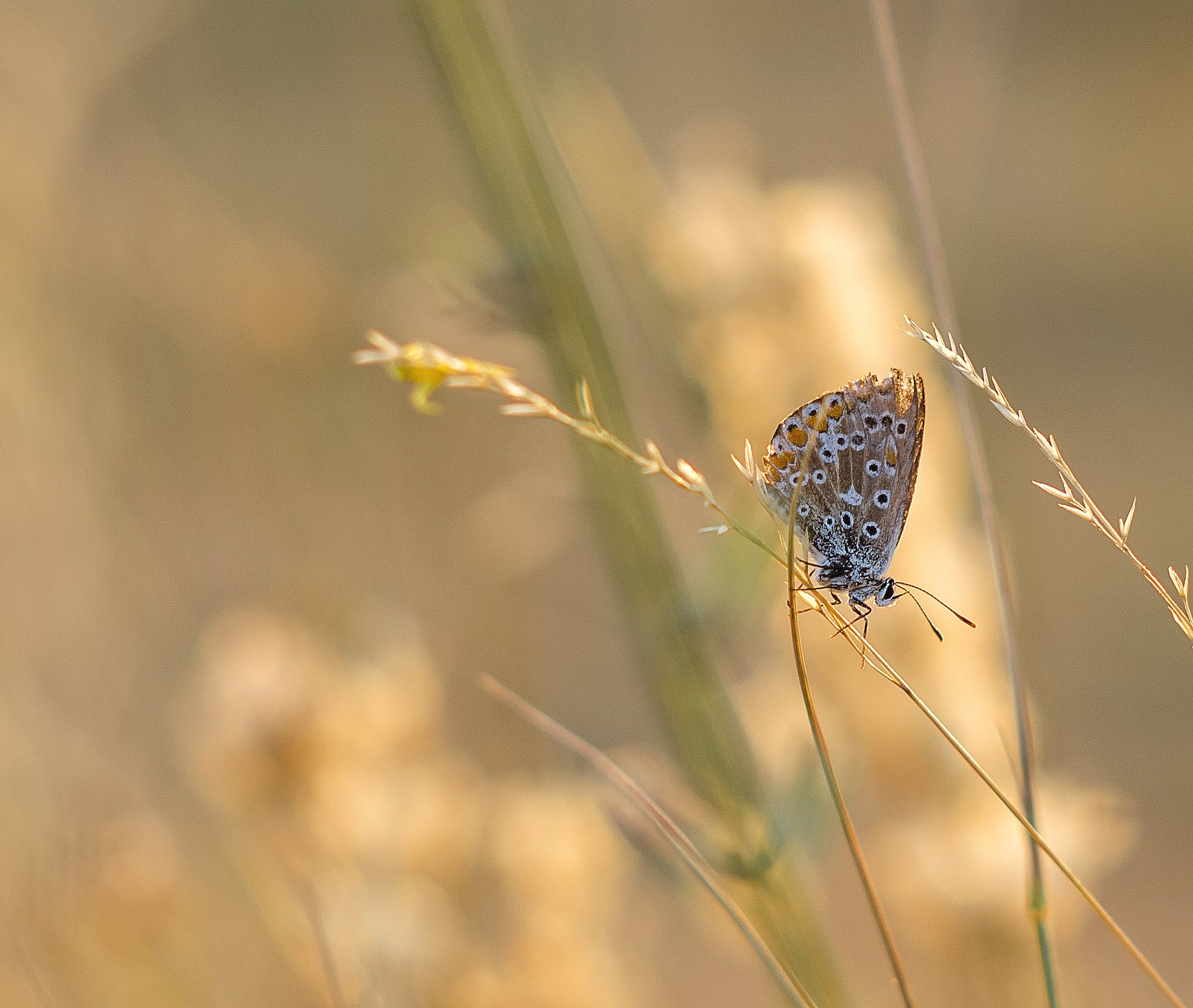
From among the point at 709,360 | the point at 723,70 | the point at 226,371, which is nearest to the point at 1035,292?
the point at 723,70

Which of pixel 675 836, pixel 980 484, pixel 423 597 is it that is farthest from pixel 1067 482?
pixel 423 597

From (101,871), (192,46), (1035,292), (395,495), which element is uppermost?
(1035,292)

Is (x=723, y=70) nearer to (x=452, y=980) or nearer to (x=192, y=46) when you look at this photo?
(x=192, y=46)

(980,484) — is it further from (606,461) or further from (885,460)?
(606,461)

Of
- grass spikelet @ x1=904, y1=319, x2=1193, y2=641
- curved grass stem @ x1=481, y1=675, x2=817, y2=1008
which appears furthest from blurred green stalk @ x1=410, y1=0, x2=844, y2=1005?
grass spikelet @ x1=904, y1=319, x2=1193, y2=641

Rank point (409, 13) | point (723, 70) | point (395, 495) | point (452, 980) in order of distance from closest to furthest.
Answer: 1. point (409, 13)
2. point (452, 980)
3. point (395, 495)
4. point (723, 70)

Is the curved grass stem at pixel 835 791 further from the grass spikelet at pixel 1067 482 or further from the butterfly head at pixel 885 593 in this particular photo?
the butterfly head at pixel 885 593

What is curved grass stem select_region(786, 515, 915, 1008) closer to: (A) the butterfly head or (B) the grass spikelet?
(B) the grass spikelet

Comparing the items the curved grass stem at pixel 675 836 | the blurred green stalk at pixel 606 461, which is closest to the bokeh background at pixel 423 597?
the blurred green stalk at pixel 606 461
